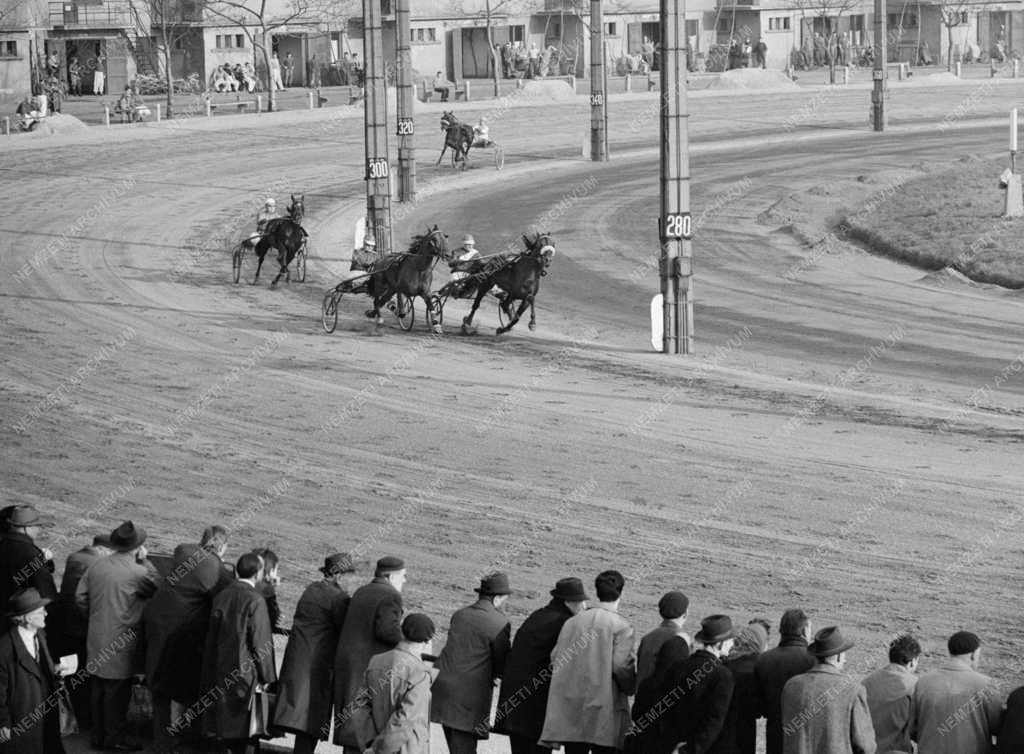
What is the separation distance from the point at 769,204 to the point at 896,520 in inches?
1009

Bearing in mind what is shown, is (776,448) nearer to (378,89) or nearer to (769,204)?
(378,89)

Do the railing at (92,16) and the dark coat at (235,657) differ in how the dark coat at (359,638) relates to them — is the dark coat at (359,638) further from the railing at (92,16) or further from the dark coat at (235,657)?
the railing at (92,16)

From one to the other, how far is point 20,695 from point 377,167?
71.9 ft

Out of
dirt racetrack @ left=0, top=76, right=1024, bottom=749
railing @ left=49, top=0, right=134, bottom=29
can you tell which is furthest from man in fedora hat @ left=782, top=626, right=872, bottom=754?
railing @ left=49, top=0, right=134, bottom=29

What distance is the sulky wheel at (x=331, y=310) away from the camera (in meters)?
26.6

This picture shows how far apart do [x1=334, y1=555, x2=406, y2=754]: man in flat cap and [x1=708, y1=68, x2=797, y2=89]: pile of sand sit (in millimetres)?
57460

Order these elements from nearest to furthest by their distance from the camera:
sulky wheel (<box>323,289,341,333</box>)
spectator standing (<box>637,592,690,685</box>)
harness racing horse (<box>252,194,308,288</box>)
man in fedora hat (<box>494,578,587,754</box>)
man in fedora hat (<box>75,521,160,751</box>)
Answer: spectator standing (<box>637,592,690,685</box>) → man in fedora hat (<box>494,578,587,754</box>) → man in fedora hat (<box>75,521,160,751</box>) → sulky wheel (<box>323,289,341,333</box>) → harness racing horse (<box>252,194,308,288</box>)

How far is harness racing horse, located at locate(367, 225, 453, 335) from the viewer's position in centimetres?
2508

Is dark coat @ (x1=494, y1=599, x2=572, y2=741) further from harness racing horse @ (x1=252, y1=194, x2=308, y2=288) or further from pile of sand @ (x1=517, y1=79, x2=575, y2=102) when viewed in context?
pile of sand @ (x1=517, y1=79, x2=575, y2=102)

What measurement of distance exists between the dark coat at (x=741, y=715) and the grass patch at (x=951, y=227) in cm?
2180

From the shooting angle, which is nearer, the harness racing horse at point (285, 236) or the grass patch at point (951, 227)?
the harness racing horse at point (285, 236)

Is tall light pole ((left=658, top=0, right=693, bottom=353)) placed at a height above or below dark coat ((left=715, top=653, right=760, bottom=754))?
above

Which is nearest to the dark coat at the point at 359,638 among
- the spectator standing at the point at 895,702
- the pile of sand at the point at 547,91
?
the spectator standing at the point at 895,702

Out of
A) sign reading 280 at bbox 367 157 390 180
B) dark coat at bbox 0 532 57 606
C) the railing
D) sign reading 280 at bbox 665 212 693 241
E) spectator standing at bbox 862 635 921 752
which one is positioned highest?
the railing
